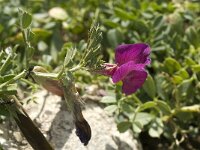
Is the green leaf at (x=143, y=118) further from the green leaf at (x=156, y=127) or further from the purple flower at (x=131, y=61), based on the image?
the purple flower at (x=131, y=61)

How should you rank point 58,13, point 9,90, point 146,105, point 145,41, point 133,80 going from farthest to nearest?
point 58,13 → point 145,41 → point 146,105 → point 133,80 → point 9,90

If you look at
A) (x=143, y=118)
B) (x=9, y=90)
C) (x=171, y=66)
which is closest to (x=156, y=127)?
(x=143, y=118)

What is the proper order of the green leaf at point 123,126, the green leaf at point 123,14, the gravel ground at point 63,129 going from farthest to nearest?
the green leaf at point 123,14 < the green leaf at point 123,126 < the gravel ground at point 63,129

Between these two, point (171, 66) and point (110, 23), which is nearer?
point (171, 66)

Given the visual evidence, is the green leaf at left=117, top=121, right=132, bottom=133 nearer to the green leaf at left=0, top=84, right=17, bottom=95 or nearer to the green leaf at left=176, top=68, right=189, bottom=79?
the green leaf at left=176, top=68, right=189, bottom=79

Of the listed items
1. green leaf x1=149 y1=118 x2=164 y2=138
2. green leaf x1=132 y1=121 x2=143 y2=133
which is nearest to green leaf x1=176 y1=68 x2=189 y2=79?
green leaf x1=149 y1=118 x2=164 y2=138

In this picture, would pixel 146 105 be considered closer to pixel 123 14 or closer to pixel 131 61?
pixel 131 61

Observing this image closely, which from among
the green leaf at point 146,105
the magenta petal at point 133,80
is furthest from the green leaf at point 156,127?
the magenta petal at point 133,80
